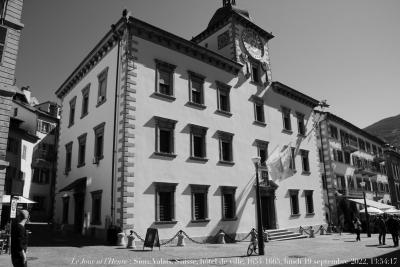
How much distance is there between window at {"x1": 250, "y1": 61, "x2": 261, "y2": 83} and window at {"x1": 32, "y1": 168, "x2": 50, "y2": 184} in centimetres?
3021

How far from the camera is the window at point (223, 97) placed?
24078 millimetres

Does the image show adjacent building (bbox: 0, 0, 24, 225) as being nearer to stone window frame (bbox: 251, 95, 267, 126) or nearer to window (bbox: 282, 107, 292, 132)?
stone window frame (bbox: 251, 95, 267, 126)

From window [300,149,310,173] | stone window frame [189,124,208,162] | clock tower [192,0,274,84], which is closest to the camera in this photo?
stone window frame [189,124,208,162]

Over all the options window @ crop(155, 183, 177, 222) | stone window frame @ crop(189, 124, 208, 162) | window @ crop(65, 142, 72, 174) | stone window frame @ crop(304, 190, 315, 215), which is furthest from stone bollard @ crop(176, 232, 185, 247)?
stone window frame @ crop(304, 190, 315, 215)

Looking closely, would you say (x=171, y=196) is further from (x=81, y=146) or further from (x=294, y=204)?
(x=294, y=204)

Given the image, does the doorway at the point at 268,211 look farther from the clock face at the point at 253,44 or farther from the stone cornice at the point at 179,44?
the clock face at the point at 253,44

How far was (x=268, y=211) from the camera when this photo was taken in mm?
25641

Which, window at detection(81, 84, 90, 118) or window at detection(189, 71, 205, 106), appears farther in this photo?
window at detection(81, 84, 90, 118)

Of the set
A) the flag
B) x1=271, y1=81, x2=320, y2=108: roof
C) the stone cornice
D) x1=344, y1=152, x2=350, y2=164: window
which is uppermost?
the stone cornice

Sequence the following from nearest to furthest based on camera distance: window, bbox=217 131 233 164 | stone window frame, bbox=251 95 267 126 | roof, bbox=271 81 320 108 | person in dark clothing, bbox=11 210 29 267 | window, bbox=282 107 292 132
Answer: person in dark clothing, bbox=11 210 29 267, window, bbox=217 131 233 164, stone window frame, bbox=251 95 267 126, roof, bbox=271 81 320 108, window, bbox=282 107 292 132

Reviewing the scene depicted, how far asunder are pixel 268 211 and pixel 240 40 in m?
14.1

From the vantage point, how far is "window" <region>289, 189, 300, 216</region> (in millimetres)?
27536

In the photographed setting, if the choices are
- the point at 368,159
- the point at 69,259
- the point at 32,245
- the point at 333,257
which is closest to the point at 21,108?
the point at 32,245

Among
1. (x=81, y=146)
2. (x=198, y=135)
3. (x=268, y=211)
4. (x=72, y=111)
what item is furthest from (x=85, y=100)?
(x=268, y=211)
